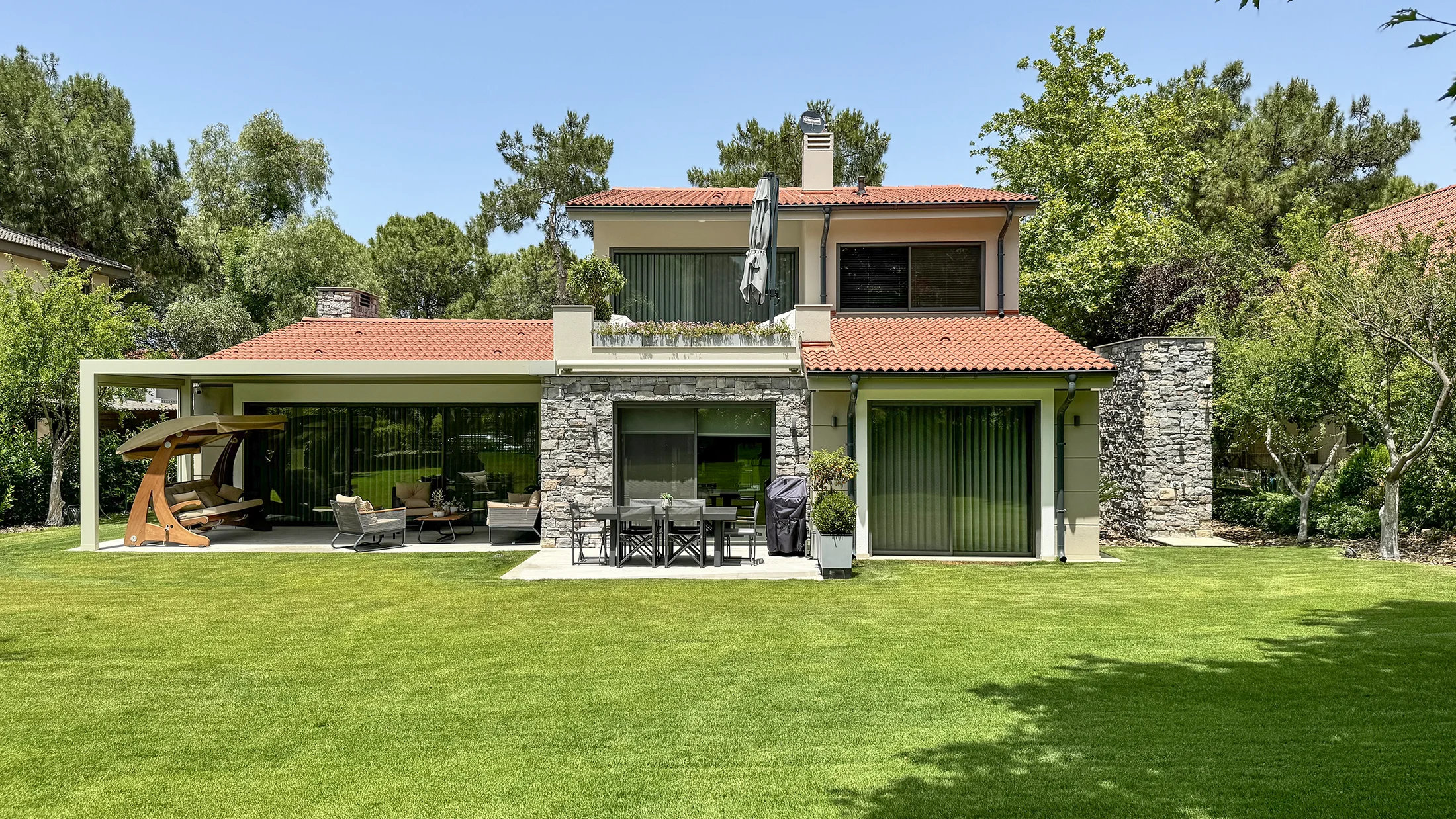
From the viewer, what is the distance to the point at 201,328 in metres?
29.7

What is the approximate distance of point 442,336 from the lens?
18094 mm

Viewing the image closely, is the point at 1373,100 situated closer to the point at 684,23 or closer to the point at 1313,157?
the point at 1313,157

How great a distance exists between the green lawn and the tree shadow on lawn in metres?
0.02

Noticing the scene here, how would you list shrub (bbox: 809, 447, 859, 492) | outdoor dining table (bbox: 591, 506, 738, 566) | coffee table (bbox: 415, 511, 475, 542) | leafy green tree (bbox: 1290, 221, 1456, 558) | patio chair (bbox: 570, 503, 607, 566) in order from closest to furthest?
1. shrub (bbox: 809, 447, 859, 492)
2. outdoor dining table (bbox: 591, 506, 738, 566)
3. leafy green tree (bbox: 1290, 221, 1456, 558)
4. patio chair (bbox: 570, 503, 607, 566)
5. coffee table (bbox: 415, 511, 475, 542)

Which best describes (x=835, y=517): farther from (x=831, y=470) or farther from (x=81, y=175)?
(x=81, y=175)

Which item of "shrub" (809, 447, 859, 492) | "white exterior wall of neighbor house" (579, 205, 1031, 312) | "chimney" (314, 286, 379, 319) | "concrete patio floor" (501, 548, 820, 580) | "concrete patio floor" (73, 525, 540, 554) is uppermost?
"white exterior wall of neighbor house" (579, 205, 1031, 312)

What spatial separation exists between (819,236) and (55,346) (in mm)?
15344

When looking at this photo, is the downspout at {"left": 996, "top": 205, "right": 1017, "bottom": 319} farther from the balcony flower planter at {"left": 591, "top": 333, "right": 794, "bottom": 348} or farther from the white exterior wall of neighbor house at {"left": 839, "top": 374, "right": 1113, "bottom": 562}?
the balcony flower planter at {"left": 591, "top": 333, "right": 794, "bottom": 348}

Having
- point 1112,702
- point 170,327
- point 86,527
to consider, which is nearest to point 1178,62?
point 1112,702

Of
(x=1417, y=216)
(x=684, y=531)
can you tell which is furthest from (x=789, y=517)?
(x=1417, y=216)

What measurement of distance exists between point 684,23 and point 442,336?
8316mm

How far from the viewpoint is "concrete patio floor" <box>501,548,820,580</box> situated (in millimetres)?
11695

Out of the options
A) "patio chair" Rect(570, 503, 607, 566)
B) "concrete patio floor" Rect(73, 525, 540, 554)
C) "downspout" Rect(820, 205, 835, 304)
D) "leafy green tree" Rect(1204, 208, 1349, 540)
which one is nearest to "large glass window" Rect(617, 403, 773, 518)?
"patio chair" Rect(570, 503, 607, 566)

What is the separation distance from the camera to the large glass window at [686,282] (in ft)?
56.0
